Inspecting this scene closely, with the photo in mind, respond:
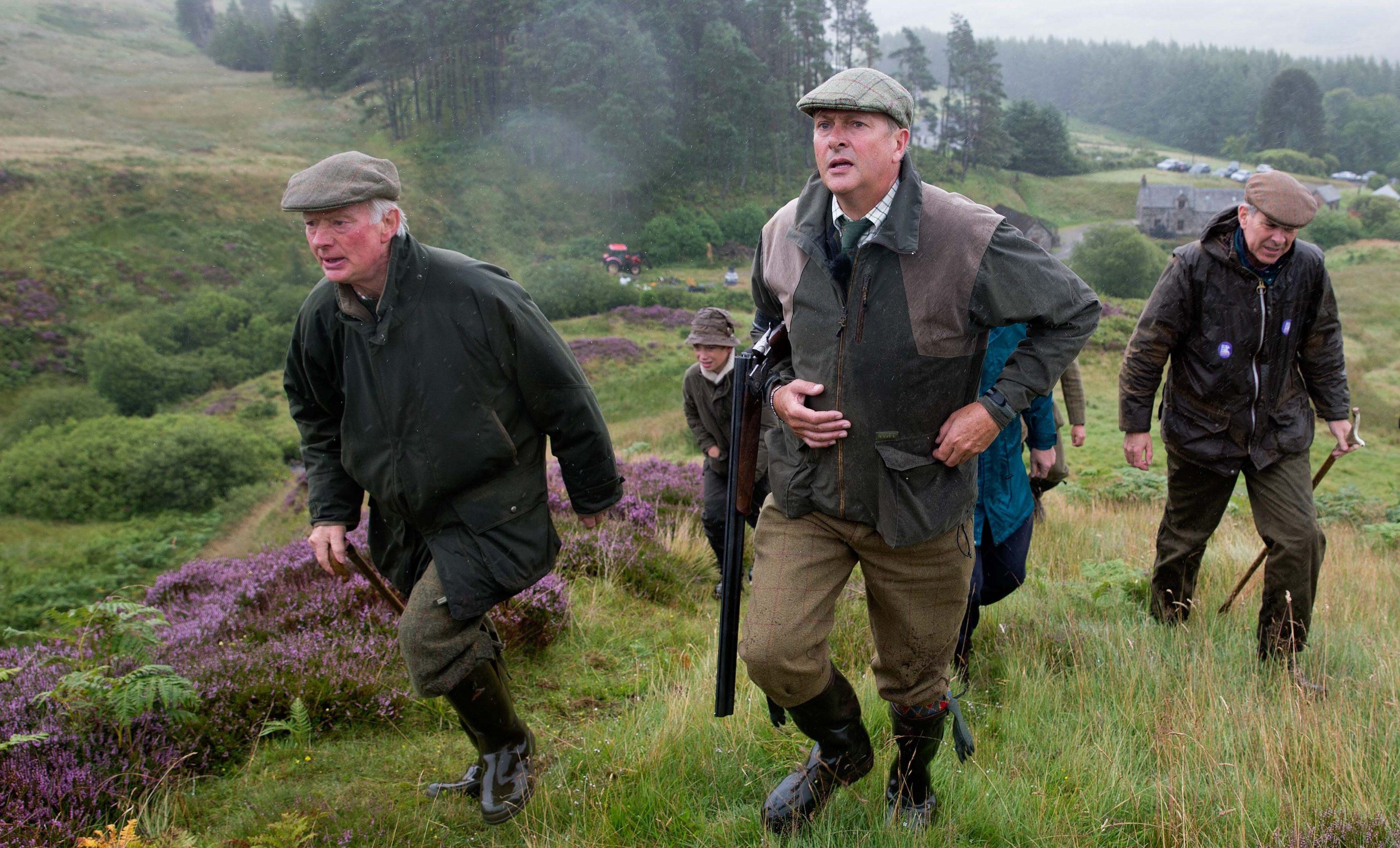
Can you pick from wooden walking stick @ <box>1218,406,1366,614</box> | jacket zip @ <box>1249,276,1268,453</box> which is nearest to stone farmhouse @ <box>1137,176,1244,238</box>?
wooden walking stick @ <box>1218,406,1366,614</box>

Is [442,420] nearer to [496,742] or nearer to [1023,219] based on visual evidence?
[496,742]

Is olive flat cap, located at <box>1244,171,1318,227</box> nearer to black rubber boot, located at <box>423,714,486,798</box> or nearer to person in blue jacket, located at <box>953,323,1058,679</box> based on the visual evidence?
person in blue jacket, located at <box>953,323,1058,679</box>

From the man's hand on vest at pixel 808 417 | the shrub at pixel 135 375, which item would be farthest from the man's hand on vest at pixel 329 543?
the shrub at pixel 135 375

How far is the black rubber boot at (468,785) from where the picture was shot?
11.2 ft

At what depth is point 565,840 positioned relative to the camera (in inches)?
112

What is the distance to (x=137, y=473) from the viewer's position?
85.1ft

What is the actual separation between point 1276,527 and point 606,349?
105 feet

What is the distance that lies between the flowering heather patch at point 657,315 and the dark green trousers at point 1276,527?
36.7 metres

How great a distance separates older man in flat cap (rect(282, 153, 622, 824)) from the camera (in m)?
3.05

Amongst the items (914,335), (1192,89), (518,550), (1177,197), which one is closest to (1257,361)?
(914,335)

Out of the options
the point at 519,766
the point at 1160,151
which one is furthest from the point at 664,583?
the point at 1160,151

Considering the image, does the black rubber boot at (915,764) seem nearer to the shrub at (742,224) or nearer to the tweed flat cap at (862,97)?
the tweed flat cap at (862,97)

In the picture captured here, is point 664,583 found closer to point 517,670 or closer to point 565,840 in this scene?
point 517,670

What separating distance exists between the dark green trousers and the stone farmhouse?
80.1 metres
